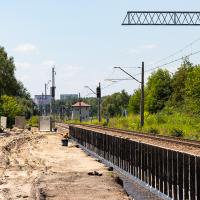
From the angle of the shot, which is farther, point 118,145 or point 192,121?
point 192,121

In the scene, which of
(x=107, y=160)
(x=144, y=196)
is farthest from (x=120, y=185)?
(x=107, y=160)

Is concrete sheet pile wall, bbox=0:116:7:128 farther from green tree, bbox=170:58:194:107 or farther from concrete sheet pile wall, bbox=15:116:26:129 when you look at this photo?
green tree, bbox=170:58:194:107

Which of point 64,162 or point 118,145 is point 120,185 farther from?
point 64,162

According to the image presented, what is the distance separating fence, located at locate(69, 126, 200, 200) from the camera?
42.4 ft

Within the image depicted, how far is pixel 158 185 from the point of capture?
629 inches

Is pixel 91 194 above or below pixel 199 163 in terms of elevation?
below

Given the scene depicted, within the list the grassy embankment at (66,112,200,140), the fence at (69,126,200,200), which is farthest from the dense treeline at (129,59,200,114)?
the fence at (69,126,200,200)

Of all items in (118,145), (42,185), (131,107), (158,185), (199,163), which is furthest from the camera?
(131,107)

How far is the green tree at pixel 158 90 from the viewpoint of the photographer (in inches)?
4523

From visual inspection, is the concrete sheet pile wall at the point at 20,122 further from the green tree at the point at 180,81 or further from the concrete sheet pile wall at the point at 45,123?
the green tree at the point at 180,81

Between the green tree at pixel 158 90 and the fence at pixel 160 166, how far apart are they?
293 ft

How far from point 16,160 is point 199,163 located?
18.4m

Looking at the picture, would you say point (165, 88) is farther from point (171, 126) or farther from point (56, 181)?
point (56, 181)

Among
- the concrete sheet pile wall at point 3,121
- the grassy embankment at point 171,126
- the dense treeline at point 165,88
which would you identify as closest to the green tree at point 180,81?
the dense treeline at point 165,88
